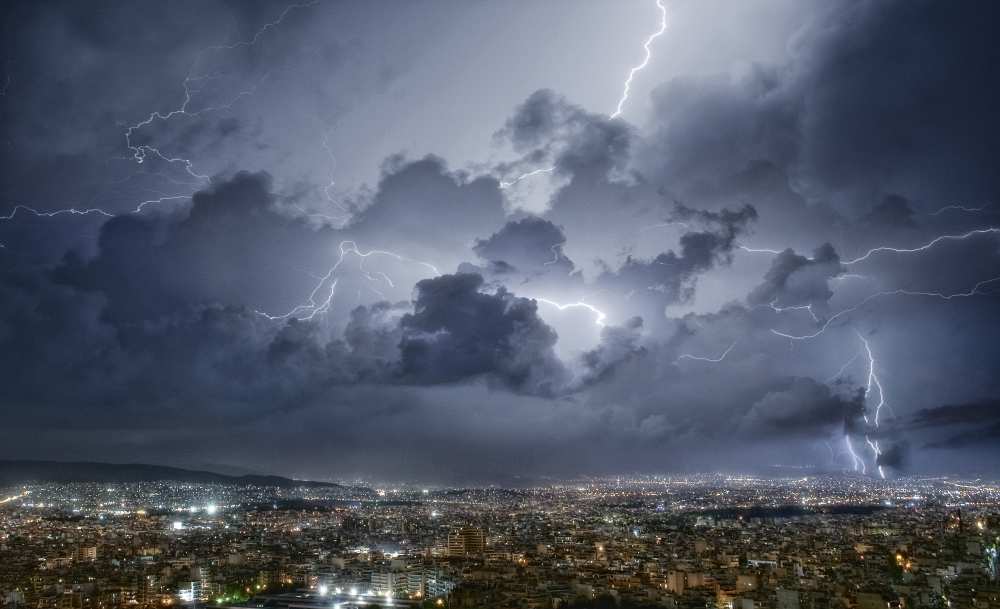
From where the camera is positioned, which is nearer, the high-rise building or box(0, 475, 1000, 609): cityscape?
box(0, 475, 1000, 609): cityscape

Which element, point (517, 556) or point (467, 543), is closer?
point (517, 556)

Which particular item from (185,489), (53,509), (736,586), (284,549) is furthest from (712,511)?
(185,489)

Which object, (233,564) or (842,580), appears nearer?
(842,580)

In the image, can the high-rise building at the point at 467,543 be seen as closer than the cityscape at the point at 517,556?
No

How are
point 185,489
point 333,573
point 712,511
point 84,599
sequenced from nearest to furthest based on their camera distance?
point 84,599 < point 333,573 < point 712,511 < point 185,489

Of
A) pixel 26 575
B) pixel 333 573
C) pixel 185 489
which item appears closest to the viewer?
pixel 26 575

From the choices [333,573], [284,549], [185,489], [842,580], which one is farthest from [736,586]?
[185,489]

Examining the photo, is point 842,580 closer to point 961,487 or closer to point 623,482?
point 961,487
